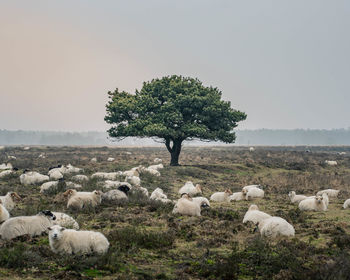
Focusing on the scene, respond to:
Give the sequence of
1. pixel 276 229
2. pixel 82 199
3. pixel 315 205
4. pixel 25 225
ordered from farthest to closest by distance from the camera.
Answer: pixel 315 205
pixel 82 199
pixel 276 229
pixel 25 225

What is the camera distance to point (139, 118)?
3581 cm

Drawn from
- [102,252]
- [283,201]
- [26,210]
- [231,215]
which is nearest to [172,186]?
[283,201]

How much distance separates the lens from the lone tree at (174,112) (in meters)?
34.8

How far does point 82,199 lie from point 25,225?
4.61 metres

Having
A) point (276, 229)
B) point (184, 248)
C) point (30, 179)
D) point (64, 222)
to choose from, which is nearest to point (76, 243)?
point (64, 222)

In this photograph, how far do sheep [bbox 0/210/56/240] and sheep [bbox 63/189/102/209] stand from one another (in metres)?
3.38

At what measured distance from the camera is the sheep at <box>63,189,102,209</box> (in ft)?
46.9

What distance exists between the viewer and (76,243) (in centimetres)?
877

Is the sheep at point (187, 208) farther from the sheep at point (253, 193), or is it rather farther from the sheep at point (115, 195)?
the sheep at point (253, 193)

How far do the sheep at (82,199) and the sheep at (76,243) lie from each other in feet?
18.1

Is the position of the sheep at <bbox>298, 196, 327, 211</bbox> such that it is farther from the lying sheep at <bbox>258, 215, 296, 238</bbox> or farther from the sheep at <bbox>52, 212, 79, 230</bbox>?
the sheep at <bbox>52, 212, 79, 230</bbox>

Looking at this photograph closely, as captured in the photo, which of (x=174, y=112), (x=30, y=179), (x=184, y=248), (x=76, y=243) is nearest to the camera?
(x=76, y=243)

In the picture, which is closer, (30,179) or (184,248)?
(184,248)

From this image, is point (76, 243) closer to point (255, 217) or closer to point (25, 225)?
point (25, 225)
